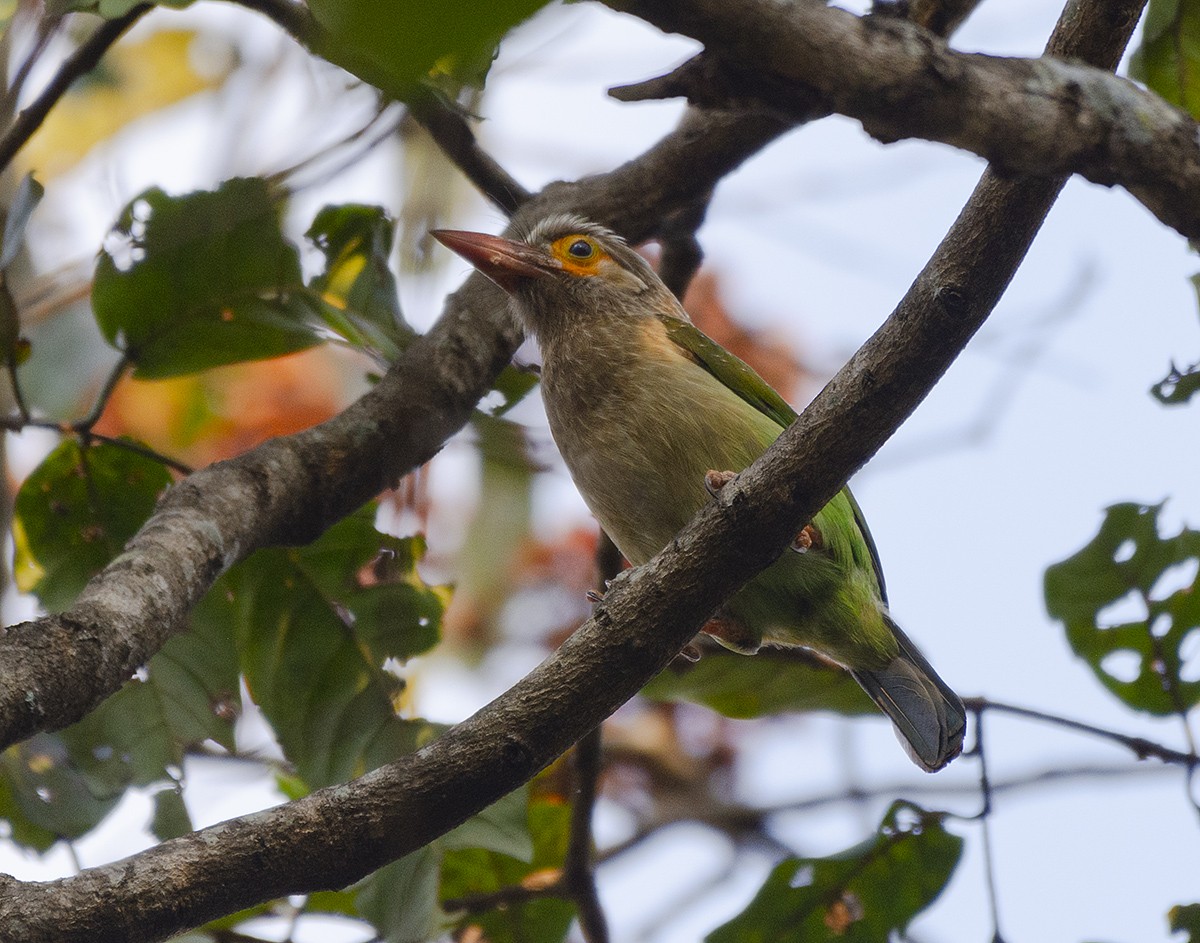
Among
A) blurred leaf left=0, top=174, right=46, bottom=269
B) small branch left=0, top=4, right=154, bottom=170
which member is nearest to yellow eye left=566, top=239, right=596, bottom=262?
small branch left=0, top=4, right=154, bottom=170

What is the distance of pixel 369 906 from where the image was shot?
280 centimetres

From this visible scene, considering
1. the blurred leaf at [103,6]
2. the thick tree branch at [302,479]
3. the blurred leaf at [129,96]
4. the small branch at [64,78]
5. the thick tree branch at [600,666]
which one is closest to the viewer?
the thick tree branch at [600,666]

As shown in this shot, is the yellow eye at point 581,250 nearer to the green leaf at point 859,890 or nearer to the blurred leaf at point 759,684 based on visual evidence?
the blurred leaf at point 759,684

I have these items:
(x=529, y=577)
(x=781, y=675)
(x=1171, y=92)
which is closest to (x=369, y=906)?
(x=781, y=675)

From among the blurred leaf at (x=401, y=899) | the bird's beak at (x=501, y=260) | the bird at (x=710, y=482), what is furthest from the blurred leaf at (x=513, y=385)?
the blurred leaf at (x=401, y=899)

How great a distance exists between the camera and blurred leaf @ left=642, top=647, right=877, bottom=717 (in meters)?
3.53

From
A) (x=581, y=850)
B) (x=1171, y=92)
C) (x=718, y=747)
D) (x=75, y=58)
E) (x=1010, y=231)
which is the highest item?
(x=75, y=58)

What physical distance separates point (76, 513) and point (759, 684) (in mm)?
1852

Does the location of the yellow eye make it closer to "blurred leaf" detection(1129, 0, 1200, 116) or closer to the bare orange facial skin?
the bare orange facial skin

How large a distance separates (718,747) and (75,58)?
13.7 feet

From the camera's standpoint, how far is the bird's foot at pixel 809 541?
9.41 feet

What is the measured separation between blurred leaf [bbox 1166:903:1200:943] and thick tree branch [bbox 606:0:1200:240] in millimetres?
1417

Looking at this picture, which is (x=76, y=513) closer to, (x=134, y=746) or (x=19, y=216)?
(x=134, y=746)

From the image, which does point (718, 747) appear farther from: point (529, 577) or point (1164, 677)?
point (1164, 677)
